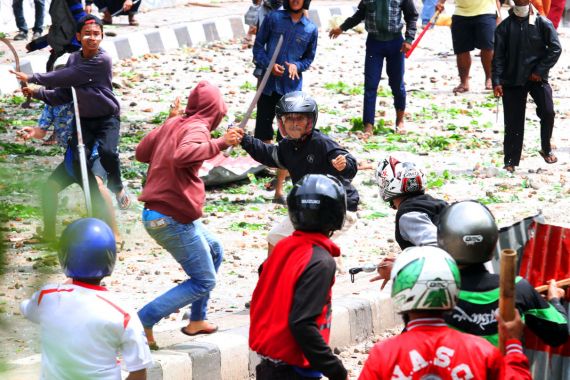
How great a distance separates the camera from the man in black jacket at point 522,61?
388 inches

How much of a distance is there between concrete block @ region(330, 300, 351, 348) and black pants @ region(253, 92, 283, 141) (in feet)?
11.9

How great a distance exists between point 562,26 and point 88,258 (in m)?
18.6

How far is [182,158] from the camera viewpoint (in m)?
5.30

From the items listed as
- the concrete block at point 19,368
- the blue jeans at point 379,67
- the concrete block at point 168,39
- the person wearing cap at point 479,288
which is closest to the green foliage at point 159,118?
the blue jeans at point 379,67

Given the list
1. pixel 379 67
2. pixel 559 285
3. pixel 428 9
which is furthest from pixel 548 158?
pixel 428 9

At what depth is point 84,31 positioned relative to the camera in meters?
7.27

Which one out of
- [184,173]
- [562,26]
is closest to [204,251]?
[184,173]

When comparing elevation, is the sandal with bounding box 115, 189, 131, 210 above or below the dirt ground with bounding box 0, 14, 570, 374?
above

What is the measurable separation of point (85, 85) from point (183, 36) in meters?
10.0

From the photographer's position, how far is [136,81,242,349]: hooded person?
5363 millimetres

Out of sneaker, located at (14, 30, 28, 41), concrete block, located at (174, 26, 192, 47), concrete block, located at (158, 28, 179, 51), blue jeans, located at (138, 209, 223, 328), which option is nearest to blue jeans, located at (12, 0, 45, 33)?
sneaker, located at (14, 30, 28, 41)

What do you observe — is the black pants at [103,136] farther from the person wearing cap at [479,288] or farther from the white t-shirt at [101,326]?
the person wearing cap at [479,288]

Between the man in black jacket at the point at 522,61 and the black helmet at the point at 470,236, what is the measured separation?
6881mm

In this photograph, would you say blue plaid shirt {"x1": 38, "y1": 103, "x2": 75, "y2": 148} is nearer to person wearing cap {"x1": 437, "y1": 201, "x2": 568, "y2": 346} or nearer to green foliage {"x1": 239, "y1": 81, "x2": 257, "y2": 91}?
person wearing cap {"x1": 437, "y1": 201, "x2": 568, "y2": 346}
